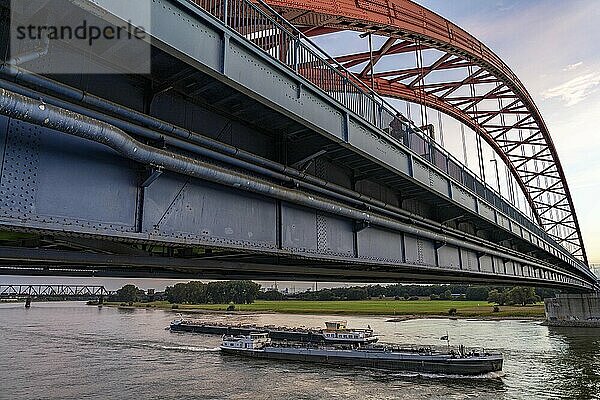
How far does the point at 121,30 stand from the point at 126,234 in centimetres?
261

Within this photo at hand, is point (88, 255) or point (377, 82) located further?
point (377, 82)

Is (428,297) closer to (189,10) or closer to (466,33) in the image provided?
(466,33)

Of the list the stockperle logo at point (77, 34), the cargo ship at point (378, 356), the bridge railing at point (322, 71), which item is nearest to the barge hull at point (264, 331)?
the cargo ship at point (378, 356)

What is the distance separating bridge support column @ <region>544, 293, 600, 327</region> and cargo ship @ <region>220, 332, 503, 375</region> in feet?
125

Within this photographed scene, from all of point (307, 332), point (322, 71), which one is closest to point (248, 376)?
point (307, 332)

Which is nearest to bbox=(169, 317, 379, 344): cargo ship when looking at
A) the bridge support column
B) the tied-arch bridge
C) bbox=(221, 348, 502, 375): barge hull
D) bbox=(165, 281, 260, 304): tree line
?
bbox=(221, 348, 502, 375): barge hull

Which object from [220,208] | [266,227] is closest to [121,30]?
[220,208]

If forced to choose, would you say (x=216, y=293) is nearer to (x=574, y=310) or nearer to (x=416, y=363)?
(x=574, y=310)

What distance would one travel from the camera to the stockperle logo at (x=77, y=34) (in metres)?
4.80

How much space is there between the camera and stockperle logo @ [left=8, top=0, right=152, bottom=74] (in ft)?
15.8

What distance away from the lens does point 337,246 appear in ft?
36.2

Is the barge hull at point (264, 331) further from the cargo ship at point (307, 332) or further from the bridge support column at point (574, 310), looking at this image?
the bridge support column at point (574, 310)

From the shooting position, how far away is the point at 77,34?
17.3 ft

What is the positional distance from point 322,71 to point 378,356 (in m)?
34.6
